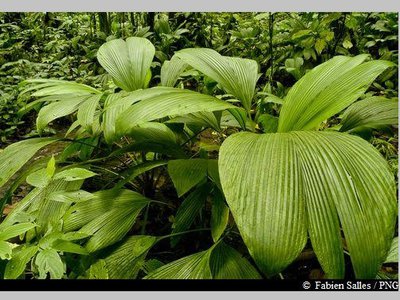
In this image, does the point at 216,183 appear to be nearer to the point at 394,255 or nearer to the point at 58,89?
the point at 394,255

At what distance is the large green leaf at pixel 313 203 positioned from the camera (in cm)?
60

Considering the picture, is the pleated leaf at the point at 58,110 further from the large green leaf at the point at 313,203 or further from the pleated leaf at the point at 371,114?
the pleated leaf at the point at 371,114

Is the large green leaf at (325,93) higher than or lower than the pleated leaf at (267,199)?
higher

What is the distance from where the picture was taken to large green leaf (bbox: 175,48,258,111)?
3.60 ft

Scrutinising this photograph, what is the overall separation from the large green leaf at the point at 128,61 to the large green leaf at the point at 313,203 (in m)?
0.70

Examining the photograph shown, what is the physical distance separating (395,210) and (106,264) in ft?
2.20

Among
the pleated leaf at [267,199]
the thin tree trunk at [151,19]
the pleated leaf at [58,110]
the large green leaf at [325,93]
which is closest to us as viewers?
the pleated leaf at [267,199]

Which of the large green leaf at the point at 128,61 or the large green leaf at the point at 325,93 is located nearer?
the large green leaf at the point at 325,93

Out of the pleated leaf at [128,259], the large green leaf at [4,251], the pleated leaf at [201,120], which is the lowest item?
the pleated leaf at [128,259]

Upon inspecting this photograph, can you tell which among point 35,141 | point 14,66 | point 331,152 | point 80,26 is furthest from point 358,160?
point 80,26

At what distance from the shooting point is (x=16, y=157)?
1.12 metres

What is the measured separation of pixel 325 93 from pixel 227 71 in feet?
1.05

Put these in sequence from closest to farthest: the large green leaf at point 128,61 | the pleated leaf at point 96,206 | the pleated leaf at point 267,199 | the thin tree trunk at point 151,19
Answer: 1. the pleated leaf at point 267,199
2. the pleated leaf at point 96,206
3. the large green leaf at point 128,61
4. the thin tree trunk at point 151,19

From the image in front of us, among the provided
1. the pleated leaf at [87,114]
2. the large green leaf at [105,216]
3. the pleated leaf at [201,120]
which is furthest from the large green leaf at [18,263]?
the pleated leaf at [201,120]
